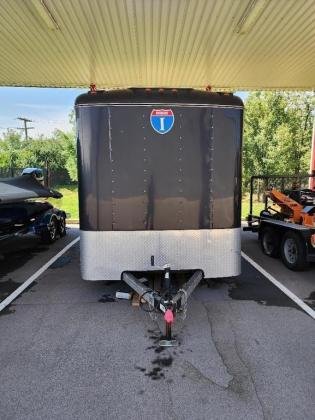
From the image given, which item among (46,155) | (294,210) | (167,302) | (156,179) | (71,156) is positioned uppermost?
(46,155)

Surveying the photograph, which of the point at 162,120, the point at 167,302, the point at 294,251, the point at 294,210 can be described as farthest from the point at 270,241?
the point at 167,302

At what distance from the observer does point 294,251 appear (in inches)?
310

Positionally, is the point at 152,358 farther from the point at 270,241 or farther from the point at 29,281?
the point at 270,241

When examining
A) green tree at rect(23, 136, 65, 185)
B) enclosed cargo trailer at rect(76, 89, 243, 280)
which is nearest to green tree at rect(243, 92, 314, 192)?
enclosed cargo trailer at rect(76, 89, 243, 280)

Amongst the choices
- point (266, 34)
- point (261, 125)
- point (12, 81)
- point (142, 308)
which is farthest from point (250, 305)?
point (261, 125)

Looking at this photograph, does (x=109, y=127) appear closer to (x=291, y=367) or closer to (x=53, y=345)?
(x=53, y=345)

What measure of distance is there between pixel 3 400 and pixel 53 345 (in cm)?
110

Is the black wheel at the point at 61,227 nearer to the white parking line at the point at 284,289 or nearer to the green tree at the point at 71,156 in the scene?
the white parking line at the point at 284,289

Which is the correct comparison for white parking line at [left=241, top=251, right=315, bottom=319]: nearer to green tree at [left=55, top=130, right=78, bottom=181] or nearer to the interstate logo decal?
the interstate logo decal

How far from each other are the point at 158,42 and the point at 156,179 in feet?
16.8

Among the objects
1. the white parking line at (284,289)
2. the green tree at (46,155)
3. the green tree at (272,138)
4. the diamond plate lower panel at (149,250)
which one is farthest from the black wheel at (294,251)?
the green tree at (46,155)

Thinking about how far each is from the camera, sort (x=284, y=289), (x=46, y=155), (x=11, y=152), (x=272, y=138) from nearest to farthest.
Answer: (x=284, y=289) < (x=272, y=138) < (x=46, y=155) < (x=11, y=152)

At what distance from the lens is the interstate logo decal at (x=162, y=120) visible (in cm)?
517

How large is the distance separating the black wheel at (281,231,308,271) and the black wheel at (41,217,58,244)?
6.38m
